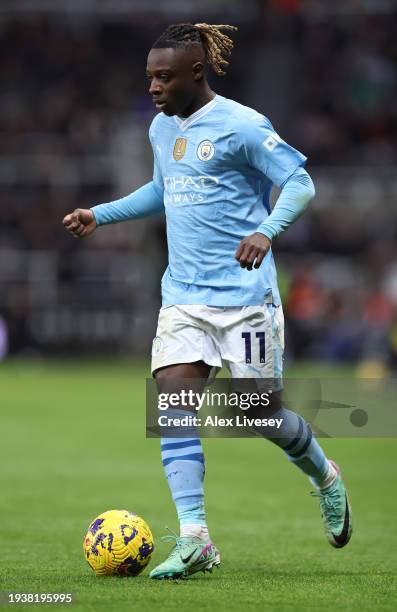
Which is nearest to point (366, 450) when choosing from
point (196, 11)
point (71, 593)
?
point (71, 593)

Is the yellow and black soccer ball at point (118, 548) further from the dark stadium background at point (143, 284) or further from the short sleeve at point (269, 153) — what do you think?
the short sleeve at point (269, 153)

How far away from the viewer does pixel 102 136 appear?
24875 millimetres

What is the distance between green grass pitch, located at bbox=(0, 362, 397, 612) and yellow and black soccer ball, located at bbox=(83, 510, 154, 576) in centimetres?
8

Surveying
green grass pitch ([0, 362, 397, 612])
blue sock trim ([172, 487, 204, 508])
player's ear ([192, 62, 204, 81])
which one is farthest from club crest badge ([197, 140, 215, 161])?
green grass pitch ([0, 362, 397, 612])

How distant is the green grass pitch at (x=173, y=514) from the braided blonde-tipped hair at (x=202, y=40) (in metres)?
2.35

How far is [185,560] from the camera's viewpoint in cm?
549

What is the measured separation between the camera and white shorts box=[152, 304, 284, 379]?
18.8 ft

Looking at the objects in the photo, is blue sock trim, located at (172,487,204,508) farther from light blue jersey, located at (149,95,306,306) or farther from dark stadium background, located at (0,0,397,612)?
light blue jersey, located at (149,95,306,306)

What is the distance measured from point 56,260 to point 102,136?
368cm

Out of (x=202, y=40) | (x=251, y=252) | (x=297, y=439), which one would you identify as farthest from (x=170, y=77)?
(x=297, y=439)

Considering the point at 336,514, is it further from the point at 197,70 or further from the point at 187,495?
the point at 197,70

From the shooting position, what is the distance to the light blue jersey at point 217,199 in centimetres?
575

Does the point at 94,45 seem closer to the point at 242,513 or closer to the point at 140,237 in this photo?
the point at 140,237

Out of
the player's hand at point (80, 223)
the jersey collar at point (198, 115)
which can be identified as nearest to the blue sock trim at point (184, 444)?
the player's hand at point (80, 223)
